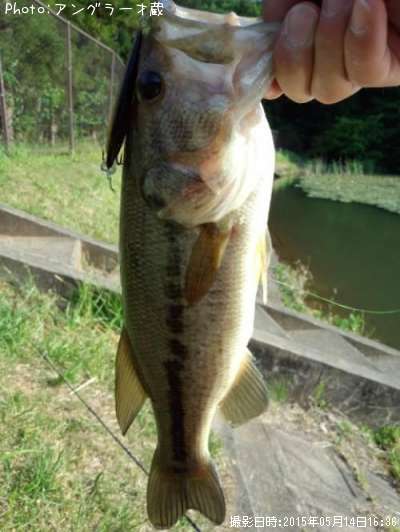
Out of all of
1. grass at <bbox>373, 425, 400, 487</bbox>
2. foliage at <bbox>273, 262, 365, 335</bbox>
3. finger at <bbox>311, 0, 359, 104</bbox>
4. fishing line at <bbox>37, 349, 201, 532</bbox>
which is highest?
finger at <bbox>311, 0, 359, 104</bbox>

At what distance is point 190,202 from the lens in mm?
1505

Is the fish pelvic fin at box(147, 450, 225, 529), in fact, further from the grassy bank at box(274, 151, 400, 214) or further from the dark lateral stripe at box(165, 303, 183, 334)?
the grassy bank at box(274, 151, 400, 214)

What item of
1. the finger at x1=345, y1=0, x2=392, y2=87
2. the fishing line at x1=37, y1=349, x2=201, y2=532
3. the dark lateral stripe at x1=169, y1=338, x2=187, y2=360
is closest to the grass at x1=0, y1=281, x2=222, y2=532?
the fishing line at x1=37, y1=349, x2=201, y2=532

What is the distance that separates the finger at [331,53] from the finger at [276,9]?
140 millimetres

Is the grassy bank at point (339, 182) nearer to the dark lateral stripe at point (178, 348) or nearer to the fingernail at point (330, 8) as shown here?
the dark lateral stripe at point (178, 348)

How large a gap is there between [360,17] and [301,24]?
0.48 ft

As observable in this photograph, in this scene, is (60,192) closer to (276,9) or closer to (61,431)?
(61,431)

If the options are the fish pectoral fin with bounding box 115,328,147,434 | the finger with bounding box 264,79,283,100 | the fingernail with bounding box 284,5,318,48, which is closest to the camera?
the fingernail with bounding box 284,5,318,48

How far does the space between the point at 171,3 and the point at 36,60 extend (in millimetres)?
9483

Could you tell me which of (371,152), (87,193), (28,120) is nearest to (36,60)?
(28,120)

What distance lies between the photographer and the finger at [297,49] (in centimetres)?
129

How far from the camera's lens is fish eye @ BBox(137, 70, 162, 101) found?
1.48 metres

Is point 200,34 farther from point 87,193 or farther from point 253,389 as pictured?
point 87,193

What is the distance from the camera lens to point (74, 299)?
4.46 meters
